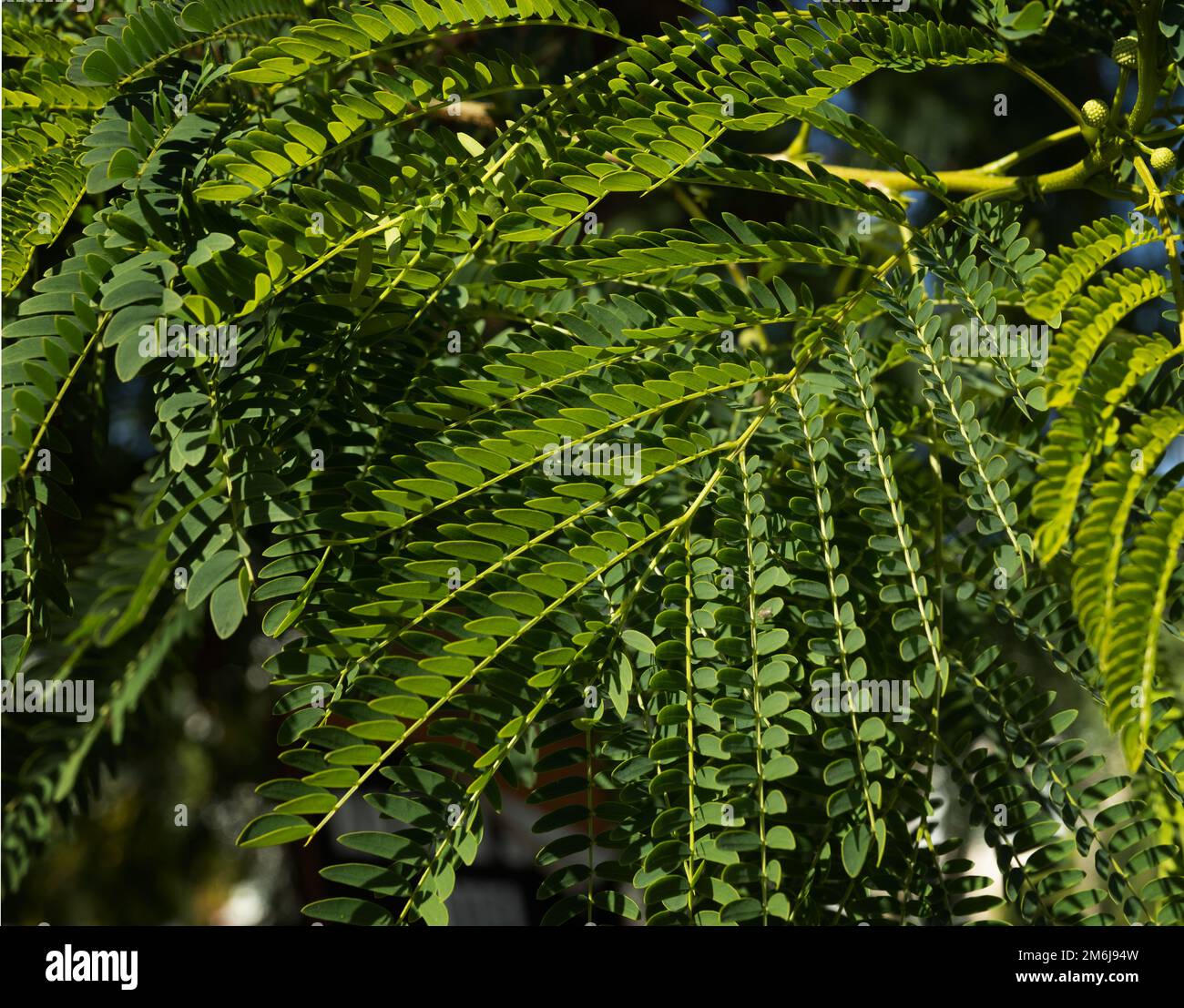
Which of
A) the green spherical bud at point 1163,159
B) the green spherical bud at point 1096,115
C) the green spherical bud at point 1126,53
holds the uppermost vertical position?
the green spherical bud at point 1126,53

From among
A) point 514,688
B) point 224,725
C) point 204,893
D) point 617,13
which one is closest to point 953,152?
point 617,13

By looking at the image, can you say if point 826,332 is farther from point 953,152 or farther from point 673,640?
point 953,152

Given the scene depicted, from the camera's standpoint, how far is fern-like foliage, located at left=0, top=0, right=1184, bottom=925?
554 mm

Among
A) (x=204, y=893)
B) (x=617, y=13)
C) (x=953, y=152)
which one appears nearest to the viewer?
(x=617, y=13)

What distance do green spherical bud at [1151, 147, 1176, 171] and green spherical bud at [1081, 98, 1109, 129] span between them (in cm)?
6

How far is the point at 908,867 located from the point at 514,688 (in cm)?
31

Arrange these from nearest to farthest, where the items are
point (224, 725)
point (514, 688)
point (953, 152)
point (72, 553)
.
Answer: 1. point (514, 688)
2. point (72, 553)
3. point (953, 152)
4. point (224, 725)

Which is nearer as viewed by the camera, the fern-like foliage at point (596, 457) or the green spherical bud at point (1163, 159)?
the fern-like foliage at point (596, 457)

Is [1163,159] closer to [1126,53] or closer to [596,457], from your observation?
[1126,53]

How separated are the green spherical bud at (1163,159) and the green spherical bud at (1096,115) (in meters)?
0.06

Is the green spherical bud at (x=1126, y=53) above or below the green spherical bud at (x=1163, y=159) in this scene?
above

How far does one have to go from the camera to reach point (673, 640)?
0.59 meters

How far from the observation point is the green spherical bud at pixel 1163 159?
2.20ft

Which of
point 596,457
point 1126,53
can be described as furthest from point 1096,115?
point 596,457
